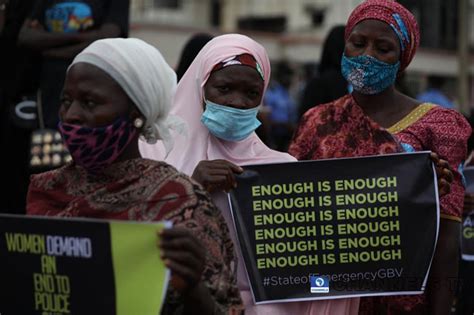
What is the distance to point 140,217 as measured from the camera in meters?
3.70

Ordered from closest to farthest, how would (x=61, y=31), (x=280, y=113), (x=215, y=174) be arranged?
(x=215, y=174), (x=61, y=31), (x=280, y=113)

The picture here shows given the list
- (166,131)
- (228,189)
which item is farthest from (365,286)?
(166,131)

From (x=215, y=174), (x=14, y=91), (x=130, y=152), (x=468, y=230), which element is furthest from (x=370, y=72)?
(x=14, y=91)

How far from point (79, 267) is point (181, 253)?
37cm

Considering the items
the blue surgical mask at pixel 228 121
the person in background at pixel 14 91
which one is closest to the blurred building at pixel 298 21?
the person in background at pixel 14 91

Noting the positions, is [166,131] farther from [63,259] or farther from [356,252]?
[356,252]

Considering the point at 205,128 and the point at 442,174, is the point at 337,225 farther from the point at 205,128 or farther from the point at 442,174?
the point at 205,128

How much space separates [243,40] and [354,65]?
24.1 inches

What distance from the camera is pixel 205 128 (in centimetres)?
507

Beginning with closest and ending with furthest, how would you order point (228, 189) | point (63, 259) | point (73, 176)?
1. point (63, 259)
2. point (73, 176)
3. point (228, 189)

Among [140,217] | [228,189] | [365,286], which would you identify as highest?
[140,217]

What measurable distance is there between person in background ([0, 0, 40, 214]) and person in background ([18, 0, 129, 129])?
0.15 metres

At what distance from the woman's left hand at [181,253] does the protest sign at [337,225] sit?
1474 mm

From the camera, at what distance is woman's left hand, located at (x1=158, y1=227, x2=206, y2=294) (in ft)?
11.1
